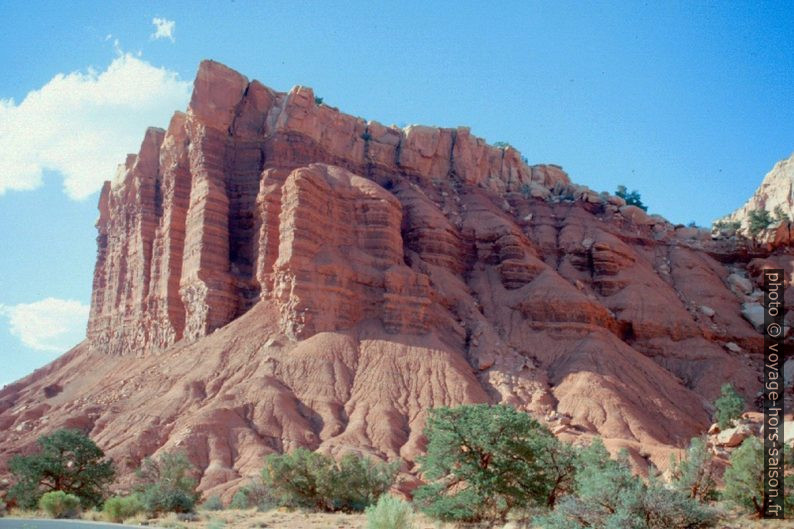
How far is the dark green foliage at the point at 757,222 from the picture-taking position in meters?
85.2

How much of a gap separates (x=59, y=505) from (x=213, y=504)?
8987mm

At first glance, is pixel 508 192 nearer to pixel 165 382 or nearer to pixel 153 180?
pixel 153 180

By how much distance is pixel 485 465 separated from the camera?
1160 inches

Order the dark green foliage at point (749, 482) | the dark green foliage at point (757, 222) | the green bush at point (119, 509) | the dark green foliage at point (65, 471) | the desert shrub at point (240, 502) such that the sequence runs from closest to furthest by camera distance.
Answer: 1. the dark green foliage at point (749, 482)
2. the green bush at point (119, 509)
3. the dark green foliage at point (65, 471)
4. the desert shrub at point (240, 502)
5. the dark green foliage at point (757, 222)

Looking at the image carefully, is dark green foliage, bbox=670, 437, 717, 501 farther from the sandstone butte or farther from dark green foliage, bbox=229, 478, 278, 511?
dark green foliage, bbox=229, 478, 278, 511

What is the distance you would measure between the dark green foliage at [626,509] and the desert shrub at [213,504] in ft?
65.7

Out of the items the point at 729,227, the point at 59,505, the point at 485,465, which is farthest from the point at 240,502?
the point at 729,227

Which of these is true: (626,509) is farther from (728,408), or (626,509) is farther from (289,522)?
(728,408)

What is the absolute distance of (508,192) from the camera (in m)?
85.3

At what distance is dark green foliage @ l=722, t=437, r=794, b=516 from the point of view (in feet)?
93.4

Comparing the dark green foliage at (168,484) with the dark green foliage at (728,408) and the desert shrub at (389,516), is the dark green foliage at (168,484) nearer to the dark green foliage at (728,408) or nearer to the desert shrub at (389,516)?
the desert shrub at (389,516)

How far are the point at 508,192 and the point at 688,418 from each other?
112 ft

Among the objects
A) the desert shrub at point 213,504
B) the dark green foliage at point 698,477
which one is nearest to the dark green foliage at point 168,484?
the desert shrub at point 213,504

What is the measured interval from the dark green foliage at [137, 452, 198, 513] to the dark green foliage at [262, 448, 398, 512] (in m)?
3.88
